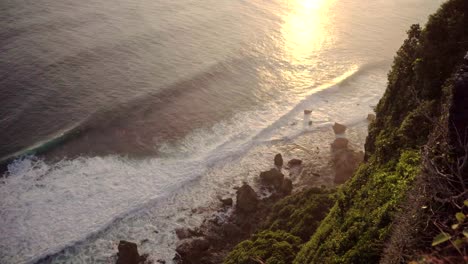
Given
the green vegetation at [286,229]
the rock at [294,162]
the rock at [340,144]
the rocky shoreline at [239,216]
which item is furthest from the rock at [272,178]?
the rock at [340,144]

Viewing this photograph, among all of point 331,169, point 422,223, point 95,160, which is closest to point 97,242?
point 95,160

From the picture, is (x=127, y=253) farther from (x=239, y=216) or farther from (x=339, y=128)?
(x=339, y=128)

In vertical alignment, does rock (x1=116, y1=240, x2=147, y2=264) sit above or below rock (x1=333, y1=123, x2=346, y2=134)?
Answer: below

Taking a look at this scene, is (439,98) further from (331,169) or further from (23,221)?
(23,221)

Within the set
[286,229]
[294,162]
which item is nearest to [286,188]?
[294,162]

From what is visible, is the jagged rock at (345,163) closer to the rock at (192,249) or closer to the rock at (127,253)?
the rock at (192,249)

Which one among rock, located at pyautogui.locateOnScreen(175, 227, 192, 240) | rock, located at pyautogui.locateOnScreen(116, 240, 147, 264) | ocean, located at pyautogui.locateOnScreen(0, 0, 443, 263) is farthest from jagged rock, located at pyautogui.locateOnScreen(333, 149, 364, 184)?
rock, located at pyautogui.locateOnScreen(116, 240, 147, 264)

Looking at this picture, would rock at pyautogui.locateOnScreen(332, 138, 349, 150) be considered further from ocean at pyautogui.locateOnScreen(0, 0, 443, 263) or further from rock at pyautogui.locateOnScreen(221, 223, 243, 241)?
rock at pyautogui.locateOnScreen(221, 223, 243, 241)
